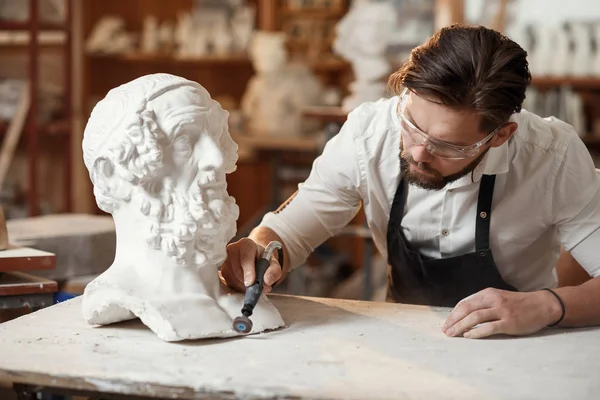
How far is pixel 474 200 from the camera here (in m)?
2.59

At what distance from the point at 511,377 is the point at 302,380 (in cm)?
43

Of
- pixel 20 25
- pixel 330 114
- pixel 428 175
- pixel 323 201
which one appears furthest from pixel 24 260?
pixel 20 25

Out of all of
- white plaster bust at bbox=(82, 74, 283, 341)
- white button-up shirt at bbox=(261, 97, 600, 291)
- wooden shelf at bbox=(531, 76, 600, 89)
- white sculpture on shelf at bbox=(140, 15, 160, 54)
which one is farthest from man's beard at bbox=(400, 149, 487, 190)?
white sculpture on shelf at bbox=(140, 15, 160, 54)

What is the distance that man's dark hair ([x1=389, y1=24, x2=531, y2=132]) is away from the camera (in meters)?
2.22

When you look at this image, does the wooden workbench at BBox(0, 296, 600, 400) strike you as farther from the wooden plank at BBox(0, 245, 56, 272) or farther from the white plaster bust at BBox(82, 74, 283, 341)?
the wooden plank at BBox(0, 245, 56, 272)

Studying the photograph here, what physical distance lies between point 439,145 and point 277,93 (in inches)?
173

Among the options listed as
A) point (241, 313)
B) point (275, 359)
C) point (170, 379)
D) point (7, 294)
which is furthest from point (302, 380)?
point (7, 294)

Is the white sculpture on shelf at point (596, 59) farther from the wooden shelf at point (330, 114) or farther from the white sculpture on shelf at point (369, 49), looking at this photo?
the wooden shelf at point (330, 114)

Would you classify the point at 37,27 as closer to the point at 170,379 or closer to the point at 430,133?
the point at 430,133

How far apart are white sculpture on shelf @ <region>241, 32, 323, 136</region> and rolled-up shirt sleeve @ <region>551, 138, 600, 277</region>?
4.01 m

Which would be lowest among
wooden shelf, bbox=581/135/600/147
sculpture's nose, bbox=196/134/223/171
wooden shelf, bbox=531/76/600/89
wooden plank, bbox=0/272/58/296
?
wooden shelf, bbox=581/135/600/147

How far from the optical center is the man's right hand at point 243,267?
2275 mm

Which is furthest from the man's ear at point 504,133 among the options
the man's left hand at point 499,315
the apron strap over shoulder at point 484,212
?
the man's left hand at point 499,315

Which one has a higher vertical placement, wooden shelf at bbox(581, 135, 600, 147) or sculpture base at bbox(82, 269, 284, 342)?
sculpture base at bbox(82, 269, 284, 342)
